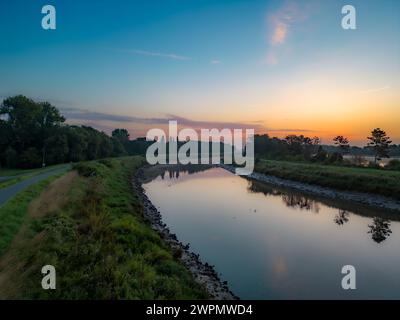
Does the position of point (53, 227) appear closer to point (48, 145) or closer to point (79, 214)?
point (79, 214)

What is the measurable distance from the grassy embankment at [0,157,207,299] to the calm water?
10.8ft

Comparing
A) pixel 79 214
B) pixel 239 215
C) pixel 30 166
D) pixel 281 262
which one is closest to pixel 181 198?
pixel 239 215

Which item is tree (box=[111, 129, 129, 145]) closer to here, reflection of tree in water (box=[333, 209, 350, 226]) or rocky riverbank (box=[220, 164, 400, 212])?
rocky riverbank (box=[220, 164, 400, 212])

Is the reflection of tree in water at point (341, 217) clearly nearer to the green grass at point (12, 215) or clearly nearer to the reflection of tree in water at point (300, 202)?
the reflection of tree in water at point (300, 202)

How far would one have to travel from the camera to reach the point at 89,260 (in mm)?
11359

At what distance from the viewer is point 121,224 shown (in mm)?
16812

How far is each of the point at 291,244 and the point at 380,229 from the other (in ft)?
29.6

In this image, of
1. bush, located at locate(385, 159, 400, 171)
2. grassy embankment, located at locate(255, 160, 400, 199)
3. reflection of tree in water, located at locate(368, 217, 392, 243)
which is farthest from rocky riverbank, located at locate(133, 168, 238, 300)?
bush, located at locate(385, 159, 400, 171)

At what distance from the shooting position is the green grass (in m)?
13.5

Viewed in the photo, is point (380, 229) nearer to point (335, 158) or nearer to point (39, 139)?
point (335, 158)

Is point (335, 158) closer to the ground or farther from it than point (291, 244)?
farther from it

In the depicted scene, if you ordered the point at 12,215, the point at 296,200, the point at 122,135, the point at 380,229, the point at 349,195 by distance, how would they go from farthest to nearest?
the point at 122,135
the point at 349,195
the point at 296,200
the point at 380,229
the point at 12,215

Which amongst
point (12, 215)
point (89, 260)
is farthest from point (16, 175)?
point (89, 260)
